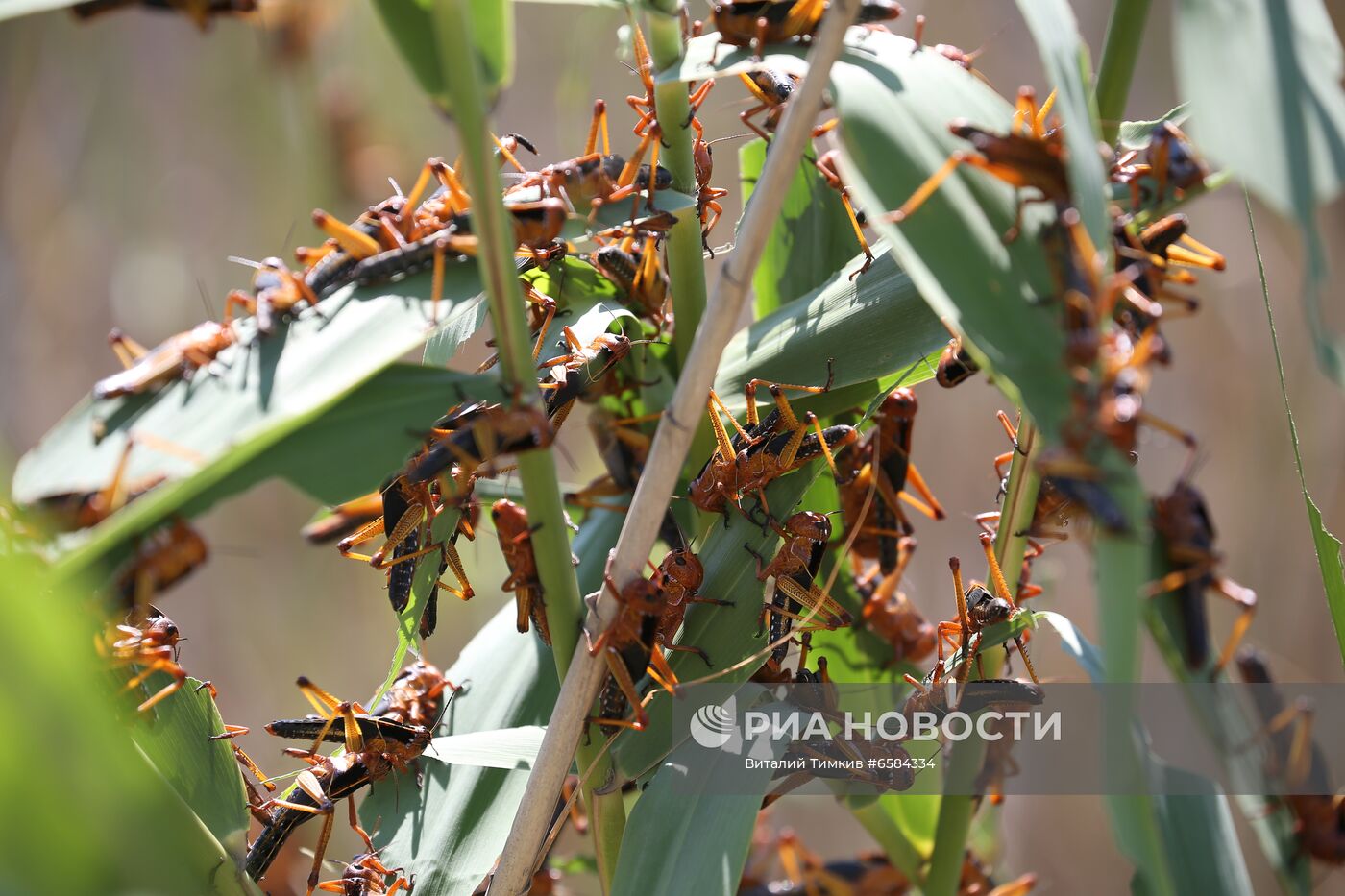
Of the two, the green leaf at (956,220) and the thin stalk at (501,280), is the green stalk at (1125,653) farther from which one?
the thin stalk at (501,280)

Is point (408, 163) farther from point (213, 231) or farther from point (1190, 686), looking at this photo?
point (1190, 686)

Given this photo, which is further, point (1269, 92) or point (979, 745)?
point (979, 745)

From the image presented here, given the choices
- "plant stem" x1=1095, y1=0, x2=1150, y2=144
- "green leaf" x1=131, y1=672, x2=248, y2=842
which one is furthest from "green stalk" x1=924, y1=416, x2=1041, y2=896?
"green leaf" x1=131, y1=672, x2=248, y2=842

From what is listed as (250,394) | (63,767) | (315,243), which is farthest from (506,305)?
(315,243)

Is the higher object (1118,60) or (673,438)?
(1118,60)

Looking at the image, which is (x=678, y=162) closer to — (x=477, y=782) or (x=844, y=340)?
(x=844, y=340)

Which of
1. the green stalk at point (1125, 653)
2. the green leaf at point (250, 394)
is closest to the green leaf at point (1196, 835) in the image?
the green stalk at point (1125, 653)
